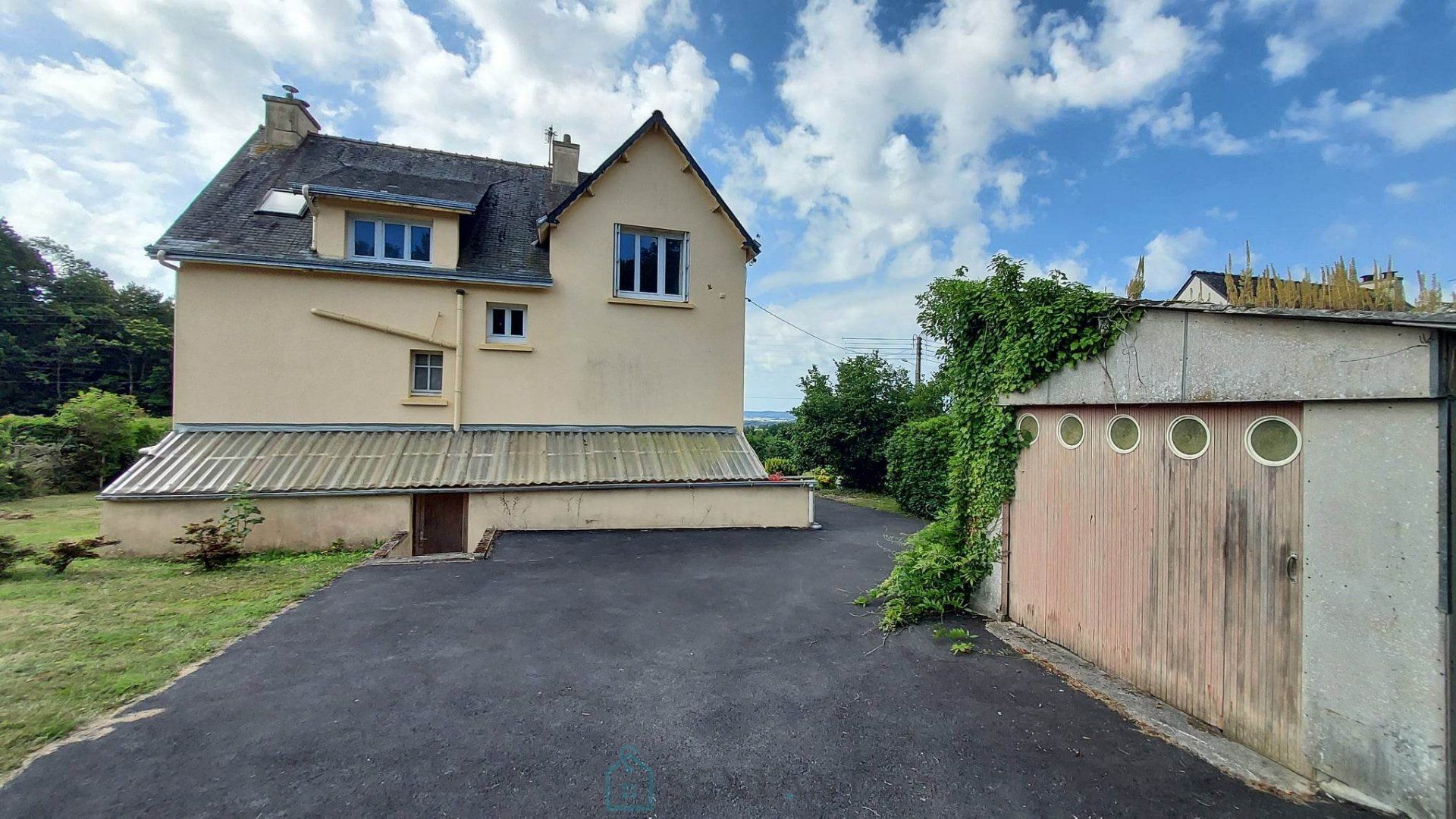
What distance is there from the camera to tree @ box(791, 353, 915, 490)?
19.7 m

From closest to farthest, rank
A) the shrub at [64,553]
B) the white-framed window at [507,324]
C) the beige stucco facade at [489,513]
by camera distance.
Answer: the shrub at [64,553] → the beige stucco facade at [489,513] → the white-framed window at [507,324]

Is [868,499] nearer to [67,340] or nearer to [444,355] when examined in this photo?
[444,355]

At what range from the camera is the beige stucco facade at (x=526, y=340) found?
9.84 m

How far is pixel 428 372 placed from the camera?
10953 millimetres

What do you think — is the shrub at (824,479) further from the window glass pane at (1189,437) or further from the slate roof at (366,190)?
the window glass pane at (1189,437)

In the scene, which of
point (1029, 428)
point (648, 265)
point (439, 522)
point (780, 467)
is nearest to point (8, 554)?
point (439, 522)

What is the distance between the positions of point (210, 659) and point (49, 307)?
4537 centimetres

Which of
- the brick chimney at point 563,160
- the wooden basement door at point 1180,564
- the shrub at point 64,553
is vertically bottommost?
the shrub at point 64,553

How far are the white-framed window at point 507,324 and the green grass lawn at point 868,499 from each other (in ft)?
38.2

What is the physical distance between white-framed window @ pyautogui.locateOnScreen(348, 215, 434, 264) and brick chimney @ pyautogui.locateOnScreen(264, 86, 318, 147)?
15.5ft

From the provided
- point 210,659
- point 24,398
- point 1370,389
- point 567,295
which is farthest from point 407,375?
point 24,398

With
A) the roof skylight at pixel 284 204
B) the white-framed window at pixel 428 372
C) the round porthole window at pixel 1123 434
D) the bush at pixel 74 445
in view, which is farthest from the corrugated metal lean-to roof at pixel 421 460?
the bush at pixel 74 445

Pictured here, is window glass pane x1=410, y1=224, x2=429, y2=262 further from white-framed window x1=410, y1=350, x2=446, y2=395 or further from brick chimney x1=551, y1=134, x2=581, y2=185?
brick chimney x1=551, y1=134, x2=581, y2=185

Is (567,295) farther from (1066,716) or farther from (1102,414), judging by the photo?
(1066,716)
